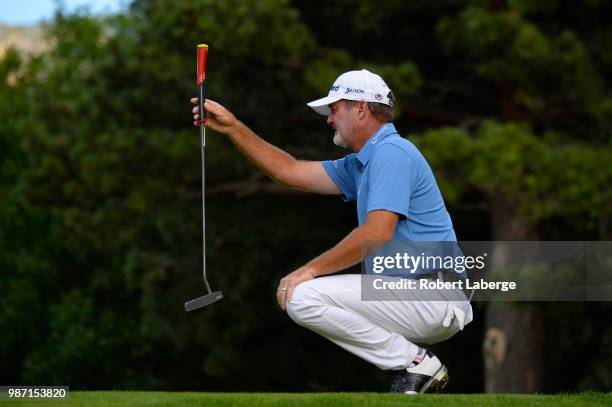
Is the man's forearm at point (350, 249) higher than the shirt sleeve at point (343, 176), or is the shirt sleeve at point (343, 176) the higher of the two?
the shirt sleeve at point (343, 176)

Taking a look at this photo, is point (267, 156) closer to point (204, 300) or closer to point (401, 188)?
point (204, 300)

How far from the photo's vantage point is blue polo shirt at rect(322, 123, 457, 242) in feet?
19.4

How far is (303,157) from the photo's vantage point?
60.8 feet

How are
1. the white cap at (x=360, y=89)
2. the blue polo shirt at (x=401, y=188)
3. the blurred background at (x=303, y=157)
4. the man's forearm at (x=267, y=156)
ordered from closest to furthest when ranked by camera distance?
the blue polo shirt at (x=401, y=188) < the white cap at (x=360, y=89) < the man's forearm at (x=267, y=156) < the blurred background at (x=303, y=157)

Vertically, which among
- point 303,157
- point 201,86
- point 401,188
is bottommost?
point 401,188

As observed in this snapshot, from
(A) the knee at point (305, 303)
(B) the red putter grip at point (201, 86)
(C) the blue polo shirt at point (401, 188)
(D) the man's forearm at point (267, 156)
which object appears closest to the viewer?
(C) the blue polo shirt at point (401, 188)

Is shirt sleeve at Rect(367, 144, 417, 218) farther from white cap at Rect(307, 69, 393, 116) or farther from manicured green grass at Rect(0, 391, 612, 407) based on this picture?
manicured green grass at Rect(0, 391, 612, 407)

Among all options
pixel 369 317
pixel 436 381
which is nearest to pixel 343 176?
pixel 369 317

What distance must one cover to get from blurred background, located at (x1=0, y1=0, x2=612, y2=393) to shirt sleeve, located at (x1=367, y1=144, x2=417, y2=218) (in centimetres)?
880

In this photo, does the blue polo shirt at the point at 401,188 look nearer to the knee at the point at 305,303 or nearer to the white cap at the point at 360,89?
the white cap at the point at 360,89

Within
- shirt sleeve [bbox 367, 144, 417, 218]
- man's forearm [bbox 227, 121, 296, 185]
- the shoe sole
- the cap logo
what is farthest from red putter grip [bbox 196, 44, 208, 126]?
the shoe sole

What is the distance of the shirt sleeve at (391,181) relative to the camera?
232 inches

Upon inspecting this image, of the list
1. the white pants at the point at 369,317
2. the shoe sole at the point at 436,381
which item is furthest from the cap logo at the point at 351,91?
the shoe sole at the point at 436,381

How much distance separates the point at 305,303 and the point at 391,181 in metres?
0.72
